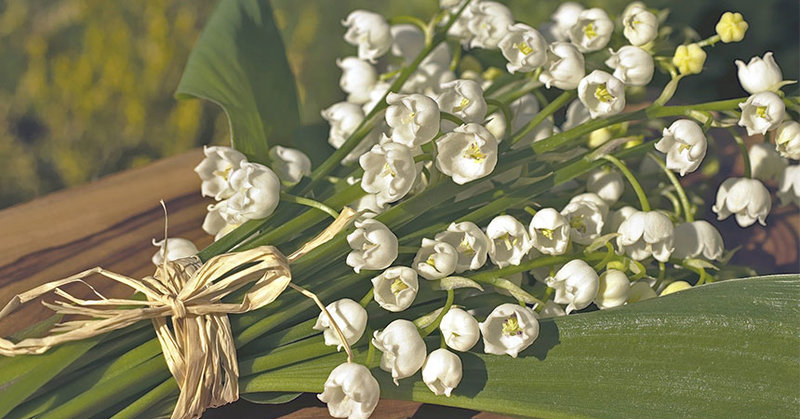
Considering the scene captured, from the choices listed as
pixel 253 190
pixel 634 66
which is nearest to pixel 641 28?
pixel 634 66

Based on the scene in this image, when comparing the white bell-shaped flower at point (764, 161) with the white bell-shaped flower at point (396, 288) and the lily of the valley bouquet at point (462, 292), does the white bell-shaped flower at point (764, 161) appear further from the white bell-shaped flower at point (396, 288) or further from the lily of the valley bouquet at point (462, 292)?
the white bell-shaped flower at point (396, 288)

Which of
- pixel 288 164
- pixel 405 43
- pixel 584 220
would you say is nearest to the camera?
pixel 584 220

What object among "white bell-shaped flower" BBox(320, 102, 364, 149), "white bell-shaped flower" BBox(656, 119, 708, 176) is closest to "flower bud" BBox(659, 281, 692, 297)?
"white bell-shaped flower" BBox(656, 119, 708, 176)

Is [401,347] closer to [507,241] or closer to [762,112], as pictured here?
[507,241]

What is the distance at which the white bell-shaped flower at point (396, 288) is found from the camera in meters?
0.57

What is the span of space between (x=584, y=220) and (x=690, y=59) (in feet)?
0.55

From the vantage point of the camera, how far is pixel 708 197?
99cm

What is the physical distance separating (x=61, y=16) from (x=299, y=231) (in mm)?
1877

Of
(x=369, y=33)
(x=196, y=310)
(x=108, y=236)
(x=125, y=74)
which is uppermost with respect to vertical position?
(x=369, y=33)

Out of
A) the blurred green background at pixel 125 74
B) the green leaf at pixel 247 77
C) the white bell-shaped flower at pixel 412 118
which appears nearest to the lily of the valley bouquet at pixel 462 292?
the white bell-shaped flower at pixel 412 118

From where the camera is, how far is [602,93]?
636mm

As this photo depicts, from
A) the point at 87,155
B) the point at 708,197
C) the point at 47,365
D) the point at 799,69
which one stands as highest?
the point at 47,365

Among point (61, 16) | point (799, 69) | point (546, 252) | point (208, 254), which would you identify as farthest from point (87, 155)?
point (799, 69)

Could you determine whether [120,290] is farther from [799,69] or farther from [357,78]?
[799,69]
